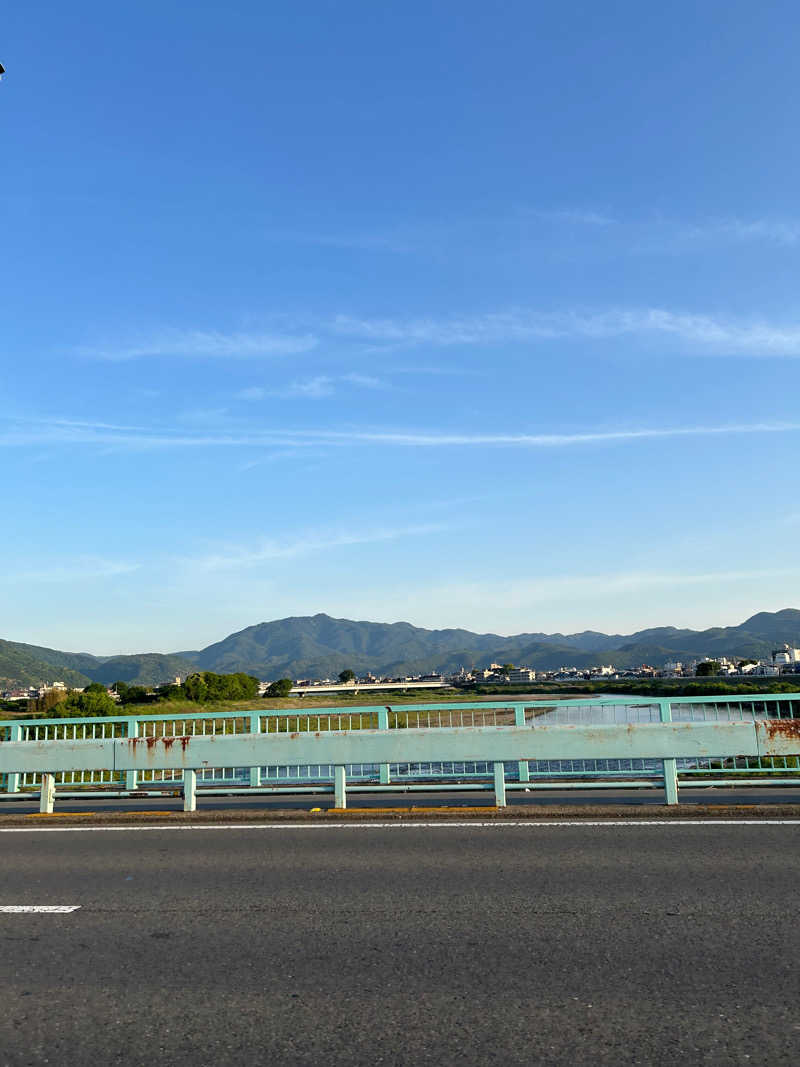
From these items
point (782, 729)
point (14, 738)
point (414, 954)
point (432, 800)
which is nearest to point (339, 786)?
point (432, 800)

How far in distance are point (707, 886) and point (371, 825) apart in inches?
176

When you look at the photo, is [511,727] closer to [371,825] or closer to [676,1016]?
[371,825]

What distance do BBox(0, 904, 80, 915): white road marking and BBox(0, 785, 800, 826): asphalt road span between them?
183 inches

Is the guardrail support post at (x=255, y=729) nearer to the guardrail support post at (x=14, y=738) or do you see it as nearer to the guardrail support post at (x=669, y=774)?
the guardrail support post at (x=14, y=738)

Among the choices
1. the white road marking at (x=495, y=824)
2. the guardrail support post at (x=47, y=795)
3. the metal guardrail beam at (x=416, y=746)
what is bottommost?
the white road marking at (x=495, y=824)

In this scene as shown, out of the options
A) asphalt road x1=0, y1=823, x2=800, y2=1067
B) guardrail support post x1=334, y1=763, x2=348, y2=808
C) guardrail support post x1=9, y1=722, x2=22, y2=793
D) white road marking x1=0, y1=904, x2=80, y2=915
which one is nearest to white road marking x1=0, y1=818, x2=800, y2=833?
asphalt road x1=0, y1=823, x2=800, y2=1067

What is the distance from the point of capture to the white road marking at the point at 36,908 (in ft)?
22.4

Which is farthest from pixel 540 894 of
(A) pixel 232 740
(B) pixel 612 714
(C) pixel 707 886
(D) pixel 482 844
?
(B) pixel 612 714

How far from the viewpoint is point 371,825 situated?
10.3 meters

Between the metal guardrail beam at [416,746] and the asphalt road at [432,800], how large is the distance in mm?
833

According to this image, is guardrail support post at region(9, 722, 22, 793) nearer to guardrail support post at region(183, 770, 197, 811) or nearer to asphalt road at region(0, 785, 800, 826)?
asphalt road at region(0, 785, 800, 826)

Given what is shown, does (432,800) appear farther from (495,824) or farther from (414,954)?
(414,954)

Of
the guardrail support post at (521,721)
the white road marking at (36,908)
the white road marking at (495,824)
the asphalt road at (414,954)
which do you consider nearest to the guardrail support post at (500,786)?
the guardrail support post at (521,721)

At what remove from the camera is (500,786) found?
11.2 metres
